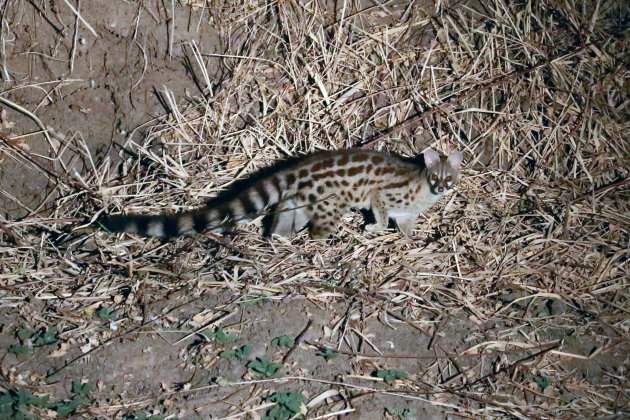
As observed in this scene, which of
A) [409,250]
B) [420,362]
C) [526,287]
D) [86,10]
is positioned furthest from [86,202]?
[526,287]

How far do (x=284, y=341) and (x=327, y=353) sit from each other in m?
0.28

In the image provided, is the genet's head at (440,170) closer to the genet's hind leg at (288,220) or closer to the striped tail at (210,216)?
the genet's hind leg at (288,220)

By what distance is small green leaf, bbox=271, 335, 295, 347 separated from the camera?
443 centimetres

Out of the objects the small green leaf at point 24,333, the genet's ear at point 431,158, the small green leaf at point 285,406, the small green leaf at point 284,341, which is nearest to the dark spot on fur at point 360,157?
the genet's ear at point 431,158

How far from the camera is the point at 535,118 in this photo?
604cm

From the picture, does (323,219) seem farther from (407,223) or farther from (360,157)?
(407,223)

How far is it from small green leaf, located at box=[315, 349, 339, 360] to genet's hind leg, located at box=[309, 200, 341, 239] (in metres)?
A: 1.21

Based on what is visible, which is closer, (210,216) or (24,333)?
(24,333)

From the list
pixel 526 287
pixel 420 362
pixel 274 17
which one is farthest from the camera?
pixel 274 17

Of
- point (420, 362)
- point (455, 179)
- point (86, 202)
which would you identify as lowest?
point (420, 362)

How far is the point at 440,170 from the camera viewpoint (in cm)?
544

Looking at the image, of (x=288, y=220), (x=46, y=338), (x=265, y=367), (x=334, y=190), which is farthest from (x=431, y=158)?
(x=46, y=338)

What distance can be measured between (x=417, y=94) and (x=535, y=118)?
1022 millimetres

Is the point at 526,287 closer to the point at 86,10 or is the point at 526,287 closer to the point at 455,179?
the point at 455,179
